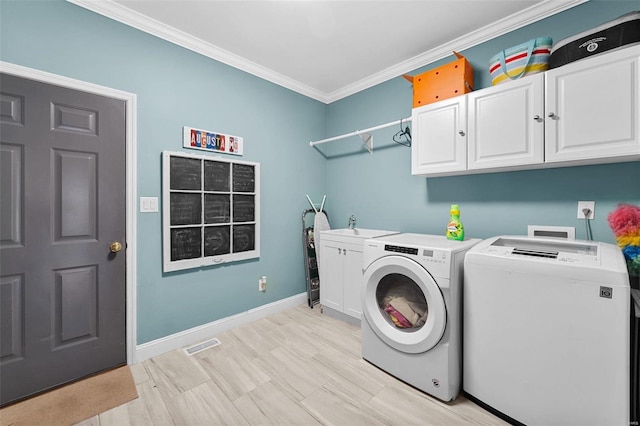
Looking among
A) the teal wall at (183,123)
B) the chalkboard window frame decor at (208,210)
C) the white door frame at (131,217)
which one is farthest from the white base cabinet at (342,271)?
the white door frame at (131,217)

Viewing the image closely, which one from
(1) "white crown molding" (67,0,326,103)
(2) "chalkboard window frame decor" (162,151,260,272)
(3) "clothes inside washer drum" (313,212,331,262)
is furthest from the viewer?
(3) "clothes inside washer drum" (313,212,331,262)

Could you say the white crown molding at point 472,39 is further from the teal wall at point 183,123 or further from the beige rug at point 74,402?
the beige rug at point 74,402

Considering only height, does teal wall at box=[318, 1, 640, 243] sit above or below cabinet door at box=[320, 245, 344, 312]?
above

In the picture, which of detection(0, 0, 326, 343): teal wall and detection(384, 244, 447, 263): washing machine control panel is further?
detection(0, 0, 326, 343): teal wall

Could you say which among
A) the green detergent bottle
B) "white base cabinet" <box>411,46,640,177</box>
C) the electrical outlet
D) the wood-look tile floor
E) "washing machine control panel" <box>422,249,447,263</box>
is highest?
"white base cabinet" <box>411,46,640,177</box>

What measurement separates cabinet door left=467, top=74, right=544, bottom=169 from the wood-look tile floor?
160 centimetres

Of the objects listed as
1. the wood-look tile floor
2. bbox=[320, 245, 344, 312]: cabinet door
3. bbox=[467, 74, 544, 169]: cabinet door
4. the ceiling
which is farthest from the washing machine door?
the ceiling

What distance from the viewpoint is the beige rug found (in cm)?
144

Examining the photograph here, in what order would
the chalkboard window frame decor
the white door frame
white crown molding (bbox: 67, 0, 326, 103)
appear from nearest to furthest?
1. white crown molding (bbox: 67, 0, 326, 103)
2. the white door frame
3. the chalkboard window frame decor

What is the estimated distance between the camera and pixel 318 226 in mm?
3232

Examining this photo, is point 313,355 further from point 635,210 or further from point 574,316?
point 635,210

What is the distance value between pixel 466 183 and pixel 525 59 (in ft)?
3.08

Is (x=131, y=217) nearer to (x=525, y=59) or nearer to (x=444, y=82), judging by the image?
(x=444, y=82)

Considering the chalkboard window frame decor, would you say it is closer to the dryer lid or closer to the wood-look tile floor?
the wood-look tile floor
